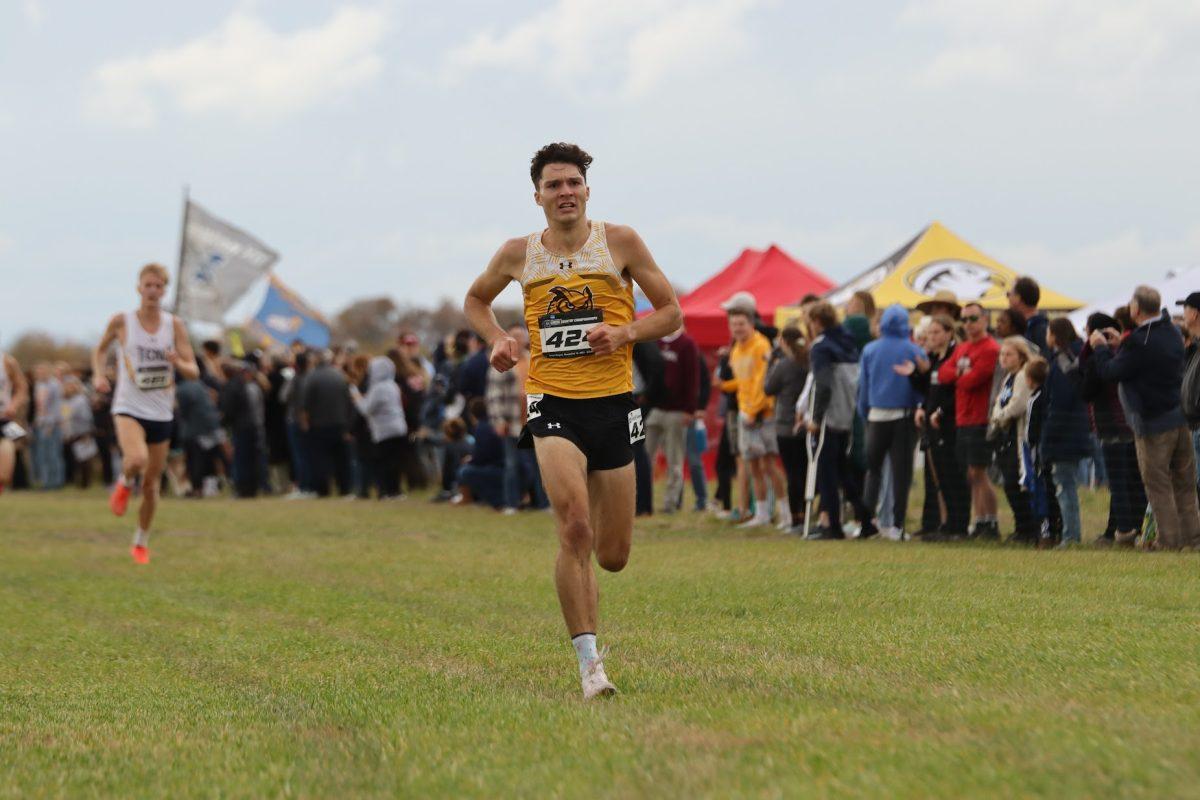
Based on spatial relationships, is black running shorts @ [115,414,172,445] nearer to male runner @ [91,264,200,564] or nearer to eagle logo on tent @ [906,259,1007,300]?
male runner @ [91,264,200,564]

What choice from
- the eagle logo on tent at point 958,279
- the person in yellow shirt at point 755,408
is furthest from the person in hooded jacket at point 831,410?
the eagle logo on tent at point 958,279

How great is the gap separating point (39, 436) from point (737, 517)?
20732 mm

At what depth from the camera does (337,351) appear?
30688 mm

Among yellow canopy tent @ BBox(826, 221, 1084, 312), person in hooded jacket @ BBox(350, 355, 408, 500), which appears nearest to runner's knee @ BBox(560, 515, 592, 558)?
yellow canopy tent @ BBox(826, 221, 1084, 312)

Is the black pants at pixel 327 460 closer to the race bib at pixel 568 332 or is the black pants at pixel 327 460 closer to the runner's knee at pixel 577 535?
the race bib at pixel 568 332

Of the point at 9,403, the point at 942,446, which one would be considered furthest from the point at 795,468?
the point at 9,403

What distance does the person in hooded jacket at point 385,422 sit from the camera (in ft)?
85.4

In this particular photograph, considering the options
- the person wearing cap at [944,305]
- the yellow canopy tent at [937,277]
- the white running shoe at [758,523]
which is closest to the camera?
the person wearing cap at [944,305]

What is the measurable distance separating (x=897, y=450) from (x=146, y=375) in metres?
7.10

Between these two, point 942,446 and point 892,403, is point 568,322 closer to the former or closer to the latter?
point 892,403

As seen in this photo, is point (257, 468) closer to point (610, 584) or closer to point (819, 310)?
point (819, 310)

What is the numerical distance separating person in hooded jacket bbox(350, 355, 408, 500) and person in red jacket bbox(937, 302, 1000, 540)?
1235cm

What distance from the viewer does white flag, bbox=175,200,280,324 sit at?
106ft

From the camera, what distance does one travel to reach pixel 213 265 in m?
32.8
